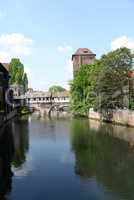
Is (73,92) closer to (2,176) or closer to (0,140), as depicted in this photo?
(0,140)

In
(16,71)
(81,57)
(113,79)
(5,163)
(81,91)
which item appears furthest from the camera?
(81,57)

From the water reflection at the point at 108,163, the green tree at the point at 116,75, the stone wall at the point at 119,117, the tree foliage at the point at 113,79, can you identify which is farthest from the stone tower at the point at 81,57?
the water reflection at the point at 108,163

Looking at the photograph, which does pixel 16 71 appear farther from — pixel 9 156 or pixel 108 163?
pixel 108 163

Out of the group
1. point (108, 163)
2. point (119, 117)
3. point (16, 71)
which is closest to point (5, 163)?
point (108, 163)

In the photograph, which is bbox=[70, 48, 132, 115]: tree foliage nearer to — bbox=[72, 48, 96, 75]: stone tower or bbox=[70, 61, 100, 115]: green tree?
bbox=[70, 61, 100, 115]: green tree

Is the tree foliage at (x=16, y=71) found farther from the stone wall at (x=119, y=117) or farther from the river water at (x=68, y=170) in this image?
the river water at (x=68, y=170)

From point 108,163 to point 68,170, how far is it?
3381 millimetres

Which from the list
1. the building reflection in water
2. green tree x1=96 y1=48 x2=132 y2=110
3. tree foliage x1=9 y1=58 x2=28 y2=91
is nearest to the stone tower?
tree foliage x1=9 y1=58 x2=28 y2=91

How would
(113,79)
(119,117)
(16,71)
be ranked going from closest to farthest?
(113,79) → (119,117) → (16,71)

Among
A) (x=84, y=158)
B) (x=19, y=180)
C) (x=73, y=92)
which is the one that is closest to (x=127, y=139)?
(x=84, y=158)

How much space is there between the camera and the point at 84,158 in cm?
2931

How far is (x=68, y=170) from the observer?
25.2 m

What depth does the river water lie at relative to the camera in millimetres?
19703

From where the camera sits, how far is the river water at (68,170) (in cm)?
1970
